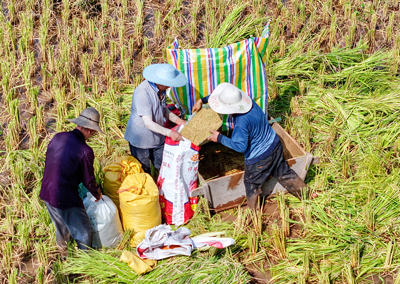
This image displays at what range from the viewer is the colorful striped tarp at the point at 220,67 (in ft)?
13.4

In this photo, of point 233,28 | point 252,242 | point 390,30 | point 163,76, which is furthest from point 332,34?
point 252,242

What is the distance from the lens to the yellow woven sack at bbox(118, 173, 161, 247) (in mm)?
3414

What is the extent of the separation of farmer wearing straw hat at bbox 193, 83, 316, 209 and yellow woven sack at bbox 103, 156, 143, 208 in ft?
2.63

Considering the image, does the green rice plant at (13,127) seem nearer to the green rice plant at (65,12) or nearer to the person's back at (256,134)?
the green rice plant at (65,12)

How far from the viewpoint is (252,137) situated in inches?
139

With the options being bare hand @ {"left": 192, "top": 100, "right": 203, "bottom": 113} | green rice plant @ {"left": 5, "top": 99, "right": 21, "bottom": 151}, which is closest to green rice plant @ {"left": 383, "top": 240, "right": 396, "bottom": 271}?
bare hand @ {"left": 192, "top": 100, "right": 203, "bottom": 113}

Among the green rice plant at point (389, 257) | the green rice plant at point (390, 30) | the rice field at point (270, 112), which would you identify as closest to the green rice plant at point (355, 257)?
the rice field at point (270, 112)


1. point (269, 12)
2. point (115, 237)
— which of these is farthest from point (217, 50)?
point (269, 12)

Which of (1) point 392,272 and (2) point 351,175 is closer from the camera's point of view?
(1) point 392,272

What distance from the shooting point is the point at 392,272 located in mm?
3230

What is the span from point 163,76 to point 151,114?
374 mm

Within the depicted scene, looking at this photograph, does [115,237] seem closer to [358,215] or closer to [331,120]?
[358,215]

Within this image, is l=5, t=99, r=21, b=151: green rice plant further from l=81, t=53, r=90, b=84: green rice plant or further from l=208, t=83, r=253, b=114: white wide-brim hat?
l=208, t=83, r=253, b=114: white wide-brim hat

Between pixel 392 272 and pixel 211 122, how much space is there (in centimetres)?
205
